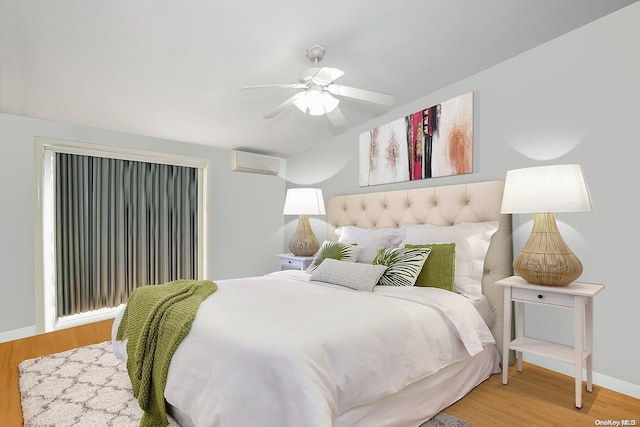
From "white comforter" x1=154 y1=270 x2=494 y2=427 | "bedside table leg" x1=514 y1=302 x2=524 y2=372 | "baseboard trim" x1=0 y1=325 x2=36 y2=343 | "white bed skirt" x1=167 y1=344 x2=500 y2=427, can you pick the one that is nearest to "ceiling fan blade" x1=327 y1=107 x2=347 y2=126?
"white comforter" x1=154 y1=270 x2=494 y2=427

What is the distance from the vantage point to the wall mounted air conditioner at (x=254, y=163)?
12.9 feet

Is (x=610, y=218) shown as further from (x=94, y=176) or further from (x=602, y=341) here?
(x=94, y=176)

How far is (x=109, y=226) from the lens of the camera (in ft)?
10.9

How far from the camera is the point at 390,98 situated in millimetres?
2107

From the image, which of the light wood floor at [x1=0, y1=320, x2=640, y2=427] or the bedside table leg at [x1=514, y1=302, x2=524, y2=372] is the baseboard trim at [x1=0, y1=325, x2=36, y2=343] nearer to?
the light wood floor at [x1=0, y1=320, x2=640, y2=427]

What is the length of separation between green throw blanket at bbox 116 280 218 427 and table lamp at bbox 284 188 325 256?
1.80 meters

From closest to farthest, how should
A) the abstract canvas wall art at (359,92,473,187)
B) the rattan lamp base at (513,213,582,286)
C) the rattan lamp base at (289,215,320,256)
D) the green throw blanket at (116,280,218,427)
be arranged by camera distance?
the green throw blanket at (116,280,218,427), the rattan lamp base at (513,213,582,286), the abstract canvas wall art at (359,92,473,187), the rattan lamp base at (289,215,320,256)

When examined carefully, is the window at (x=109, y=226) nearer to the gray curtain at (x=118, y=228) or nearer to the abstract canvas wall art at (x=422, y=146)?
the gray curtain at (x=118, y=228)

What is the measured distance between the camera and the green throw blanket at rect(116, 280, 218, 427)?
152cm

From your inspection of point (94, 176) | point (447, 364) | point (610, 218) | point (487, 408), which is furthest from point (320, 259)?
point (94, 176)

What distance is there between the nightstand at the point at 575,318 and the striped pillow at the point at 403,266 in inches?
19.3

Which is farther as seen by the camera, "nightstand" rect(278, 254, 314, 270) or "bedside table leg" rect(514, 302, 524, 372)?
"nightstand" rect(278, 254, 314, 270)

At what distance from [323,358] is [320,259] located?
1.54 metres

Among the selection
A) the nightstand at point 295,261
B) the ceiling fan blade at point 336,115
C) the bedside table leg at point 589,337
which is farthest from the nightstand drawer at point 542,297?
the nightstand at point 295,261
